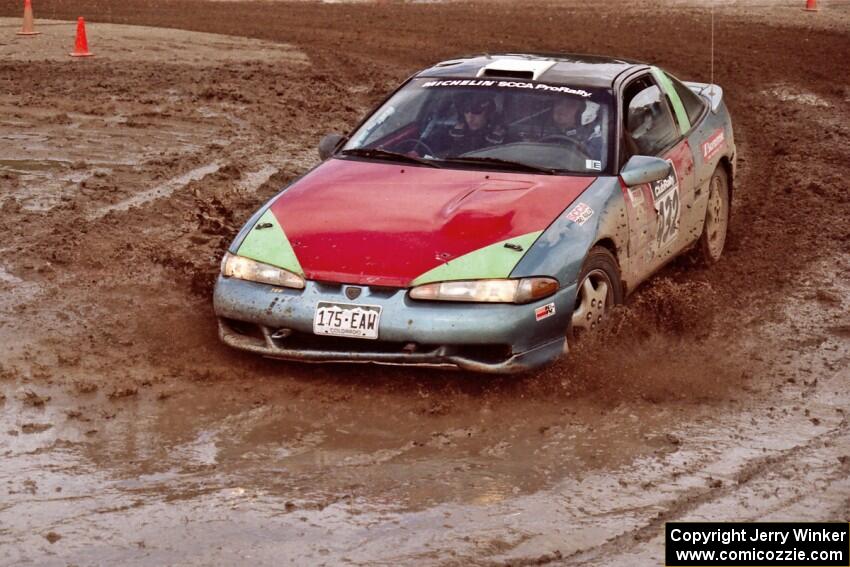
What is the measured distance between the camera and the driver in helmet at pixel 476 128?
8281mm

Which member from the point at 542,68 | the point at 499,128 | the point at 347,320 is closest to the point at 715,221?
the point at 542,68

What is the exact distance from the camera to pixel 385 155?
840 cm

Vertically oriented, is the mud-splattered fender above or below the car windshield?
below

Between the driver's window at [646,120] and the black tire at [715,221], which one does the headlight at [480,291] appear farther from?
the black tire at [715,221]

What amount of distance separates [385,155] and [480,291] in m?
1.67

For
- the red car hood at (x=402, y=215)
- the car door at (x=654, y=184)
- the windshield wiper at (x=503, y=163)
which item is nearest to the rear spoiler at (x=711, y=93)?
the car door at (x=654, y=184)

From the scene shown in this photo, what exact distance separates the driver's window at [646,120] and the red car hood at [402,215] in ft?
2.31

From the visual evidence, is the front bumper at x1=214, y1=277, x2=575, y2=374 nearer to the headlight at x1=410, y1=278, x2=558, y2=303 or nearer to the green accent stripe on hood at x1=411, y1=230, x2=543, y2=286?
the headlight at x1=410, y1=278, x2=558, y2=303

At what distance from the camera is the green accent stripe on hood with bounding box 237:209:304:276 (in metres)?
7.28

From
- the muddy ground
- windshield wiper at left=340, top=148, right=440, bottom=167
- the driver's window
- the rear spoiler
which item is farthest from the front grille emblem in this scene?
the rear spoiler

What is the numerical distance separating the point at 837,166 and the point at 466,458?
748cm

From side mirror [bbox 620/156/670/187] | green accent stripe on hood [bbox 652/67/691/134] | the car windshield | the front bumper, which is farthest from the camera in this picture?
green accent stripe on hood [bbox 652/67/691/134]

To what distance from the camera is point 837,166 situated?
1270cm

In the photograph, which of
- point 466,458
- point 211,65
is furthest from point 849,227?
point 211,65
